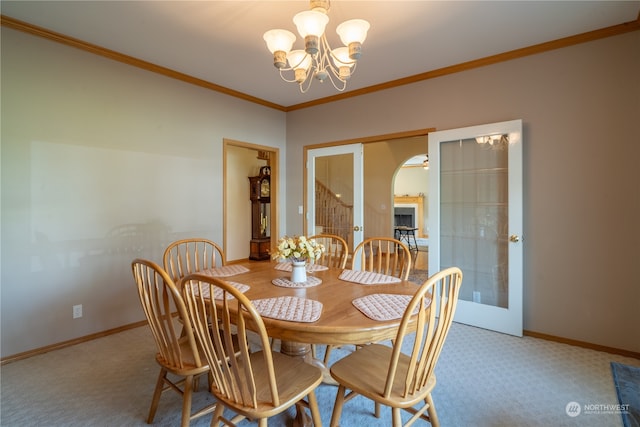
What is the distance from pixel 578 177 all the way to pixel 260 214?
4.84 m

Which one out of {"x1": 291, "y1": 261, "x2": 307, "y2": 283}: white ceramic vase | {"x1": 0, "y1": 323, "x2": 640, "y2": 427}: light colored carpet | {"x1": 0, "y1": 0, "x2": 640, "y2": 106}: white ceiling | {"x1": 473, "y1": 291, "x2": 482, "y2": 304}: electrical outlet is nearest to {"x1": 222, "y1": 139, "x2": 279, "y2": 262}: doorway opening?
{"x1": 0, "y1": 0, "x2": 640, "y2": 106}: white ceiling

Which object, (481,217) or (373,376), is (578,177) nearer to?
(481,217)

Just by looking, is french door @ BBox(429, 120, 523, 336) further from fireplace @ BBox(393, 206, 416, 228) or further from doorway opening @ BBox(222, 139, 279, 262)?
fireplace @ BBox(393, 206, 416, 228)

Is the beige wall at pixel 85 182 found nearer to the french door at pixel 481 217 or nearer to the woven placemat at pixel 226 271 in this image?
the woven placemat at pixel 226 271

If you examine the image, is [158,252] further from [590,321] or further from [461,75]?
[590,321]

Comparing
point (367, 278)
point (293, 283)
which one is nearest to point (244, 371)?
point (293, 283)

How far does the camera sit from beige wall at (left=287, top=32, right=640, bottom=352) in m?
2.59

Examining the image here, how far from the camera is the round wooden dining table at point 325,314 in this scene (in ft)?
4.38

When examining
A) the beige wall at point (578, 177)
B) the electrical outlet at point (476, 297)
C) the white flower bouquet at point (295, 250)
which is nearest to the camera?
the white flower bouquet at point (295, 250)

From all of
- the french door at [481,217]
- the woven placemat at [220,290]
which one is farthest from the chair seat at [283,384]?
the french door at [481,217]

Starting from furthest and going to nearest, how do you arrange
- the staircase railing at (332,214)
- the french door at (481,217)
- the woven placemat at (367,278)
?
1. the staircase railing at (332,214)
2. the french door at (481,217)
3. the woven placemat at (367,278)

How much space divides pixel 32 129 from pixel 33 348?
176cm

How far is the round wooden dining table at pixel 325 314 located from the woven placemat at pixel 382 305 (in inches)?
1.2

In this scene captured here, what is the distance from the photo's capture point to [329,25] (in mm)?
2574
